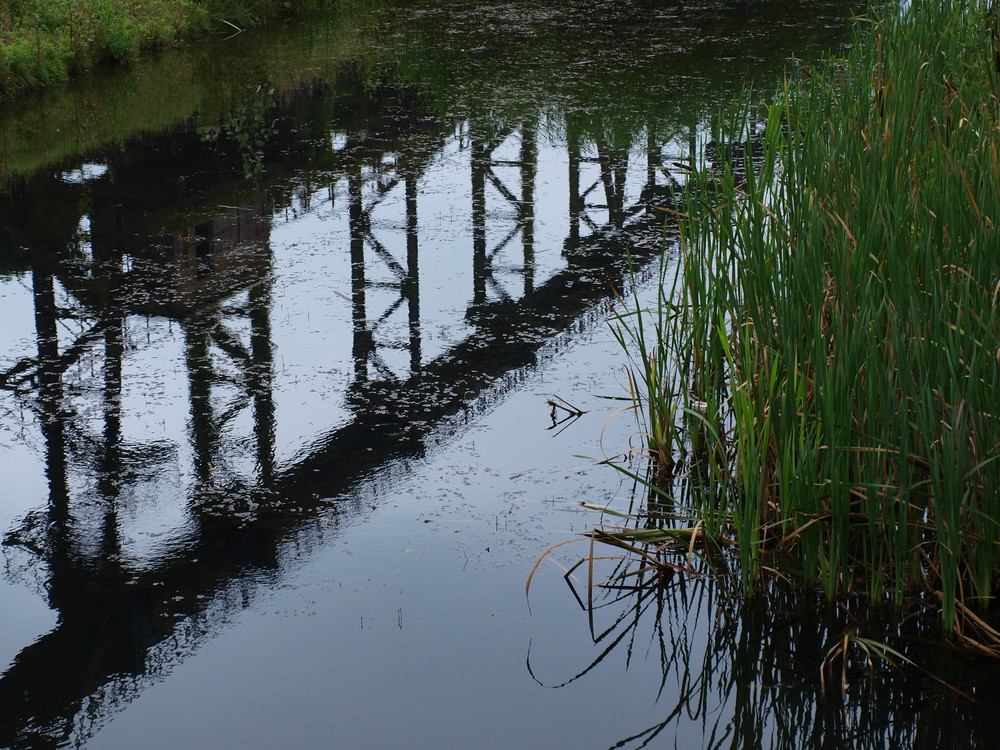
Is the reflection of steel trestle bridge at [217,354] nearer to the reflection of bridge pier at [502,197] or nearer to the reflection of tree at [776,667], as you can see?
the reflection of bridge pier at [502,197]

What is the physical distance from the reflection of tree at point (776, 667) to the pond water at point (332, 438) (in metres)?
0.01

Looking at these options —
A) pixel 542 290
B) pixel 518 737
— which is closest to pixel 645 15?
pixel 542 290

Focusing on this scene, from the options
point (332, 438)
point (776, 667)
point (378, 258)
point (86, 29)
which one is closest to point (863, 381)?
point (776, 667)

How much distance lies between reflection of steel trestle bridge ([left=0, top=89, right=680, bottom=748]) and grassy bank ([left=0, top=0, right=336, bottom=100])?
2146mm

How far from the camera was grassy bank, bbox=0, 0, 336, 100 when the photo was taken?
327 inches

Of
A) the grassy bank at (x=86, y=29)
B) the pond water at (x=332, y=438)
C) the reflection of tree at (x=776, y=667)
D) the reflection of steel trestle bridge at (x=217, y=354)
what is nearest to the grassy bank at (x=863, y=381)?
the reflection of tree at (x=776, y=667)

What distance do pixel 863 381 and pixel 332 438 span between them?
1583mm

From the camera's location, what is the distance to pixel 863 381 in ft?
8.27

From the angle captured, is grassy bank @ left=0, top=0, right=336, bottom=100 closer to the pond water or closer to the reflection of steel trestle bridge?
the pond water

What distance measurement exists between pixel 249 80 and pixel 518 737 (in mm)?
7573

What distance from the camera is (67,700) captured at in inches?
89.7

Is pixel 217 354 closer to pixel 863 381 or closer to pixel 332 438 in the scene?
pixel 332 438

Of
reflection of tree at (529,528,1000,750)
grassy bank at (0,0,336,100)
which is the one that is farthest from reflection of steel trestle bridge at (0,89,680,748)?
grassy bank at (0,0,336,100)

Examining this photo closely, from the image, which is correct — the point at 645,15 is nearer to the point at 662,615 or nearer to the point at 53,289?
the point at 53,289
